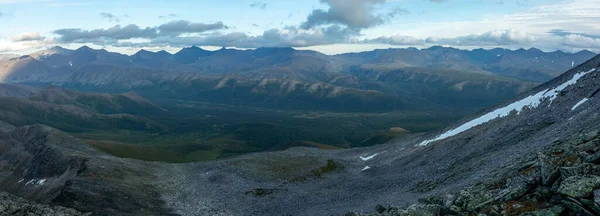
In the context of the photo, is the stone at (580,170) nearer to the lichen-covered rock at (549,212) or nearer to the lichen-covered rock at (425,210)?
the lichen-covered rock at (549,212)

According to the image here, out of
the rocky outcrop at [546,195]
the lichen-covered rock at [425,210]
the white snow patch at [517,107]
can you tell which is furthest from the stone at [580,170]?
the white snow patch at [517,107]

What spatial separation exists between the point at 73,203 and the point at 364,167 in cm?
6606

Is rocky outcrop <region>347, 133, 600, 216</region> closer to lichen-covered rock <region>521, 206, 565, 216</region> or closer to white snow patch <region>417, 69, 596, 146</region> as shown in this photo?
lichen-covered rock <region>521, 206, 565, 216</region>

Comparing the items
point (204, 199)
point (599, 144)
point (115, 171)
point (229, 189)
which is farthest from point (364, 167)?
point (599, 144)

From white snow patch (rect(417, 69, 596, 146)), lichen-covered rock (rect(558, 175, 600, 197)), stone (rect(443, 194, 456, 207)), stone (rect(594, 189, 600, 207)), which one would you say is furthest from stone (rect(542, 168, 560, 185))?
white snow patch (rect(417, 69, 596, 146))

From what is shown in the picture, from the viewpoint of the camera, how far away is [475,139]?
271 ft

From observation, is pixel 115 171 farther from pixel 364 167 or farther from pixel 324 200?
pixel 364 167

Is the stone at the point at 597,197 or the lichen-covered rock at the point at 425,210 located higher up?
the stone at the point at 597,197

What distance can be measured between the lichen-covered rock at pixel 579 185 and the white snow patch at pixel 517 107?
70020 millimetres

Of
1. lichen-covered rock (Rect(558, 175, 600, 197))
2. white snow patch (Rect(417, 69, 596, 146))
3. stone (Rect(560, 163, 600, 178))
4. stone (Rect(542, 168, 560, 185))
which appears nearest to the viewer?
lichen-covered rock (Rect(558, 175, 600, 197))

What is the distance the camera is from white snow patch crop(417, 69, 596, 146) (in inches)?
3469

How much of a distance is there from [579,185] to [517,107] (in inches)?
3170

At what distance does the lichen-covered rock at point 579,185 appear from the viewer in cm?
2211

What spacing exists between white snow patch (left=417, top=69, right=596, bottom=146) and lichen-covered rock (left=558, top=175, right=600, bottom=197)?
230 feet
